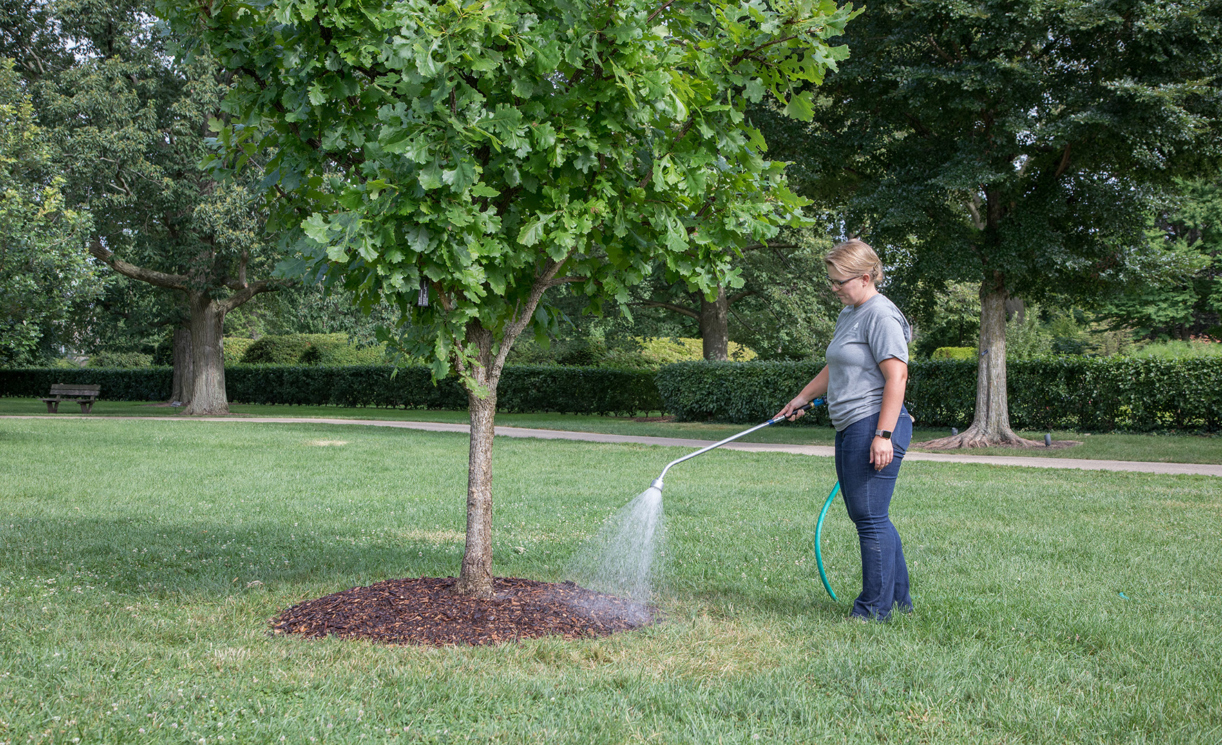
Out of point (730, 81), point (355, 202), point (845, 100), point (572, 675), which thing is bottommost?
point (572, 675)

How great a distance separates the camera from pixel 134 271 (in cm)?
2145

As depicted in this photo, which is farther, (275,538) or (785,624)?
(275,538)

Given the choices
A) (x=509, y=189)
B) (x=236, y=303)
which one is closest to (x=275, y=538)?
(x=509, y=189)

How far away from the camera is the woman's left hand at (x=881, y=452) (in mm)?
4016

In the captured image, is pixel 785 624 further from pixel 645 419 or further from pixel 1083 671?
pixel 645 419

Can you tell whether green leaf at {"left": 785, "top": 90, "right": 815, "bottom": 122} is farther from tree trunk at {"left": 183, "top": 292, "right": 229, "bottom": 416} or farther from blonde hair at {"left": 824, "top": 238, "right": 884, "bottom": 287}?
tree trunk at {"left": 183, "top": 292, "right": 229, "bottom": 416}

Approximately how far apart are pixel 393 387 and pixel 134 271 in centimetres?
776

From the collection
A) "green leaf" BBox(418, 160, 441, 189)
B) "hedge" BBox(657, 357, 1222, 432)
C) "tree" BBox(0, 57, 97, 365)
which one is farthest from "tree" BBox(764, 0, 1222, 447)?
"tree" BBox(0, 57, 97, 365)

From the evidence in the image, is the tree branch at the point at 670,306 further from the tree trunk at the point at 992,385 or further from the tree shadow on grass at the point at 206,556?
the tree shadow on grass at the point at 206,556

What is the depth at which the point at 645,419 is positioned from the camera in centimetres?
2166

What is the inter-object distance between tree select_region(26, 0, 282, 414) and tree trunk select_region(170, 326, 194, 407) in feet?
13.7

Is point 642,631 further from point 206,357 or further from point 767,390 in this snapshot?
point 206,357

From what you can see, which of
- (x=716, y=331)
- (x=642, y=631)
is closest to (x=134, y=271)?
(x=716, y=331)

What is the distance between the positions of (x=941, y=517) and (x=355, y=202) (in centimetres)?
573
